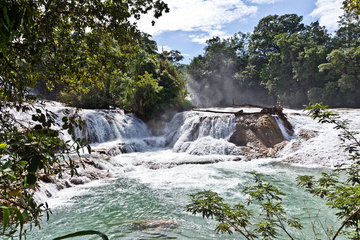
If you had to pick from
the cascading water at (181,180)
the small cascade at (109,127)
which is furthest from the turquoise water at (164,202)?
the small cascade at (109,127)

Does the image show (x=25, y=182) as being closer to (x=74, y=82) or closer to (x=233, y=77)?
(x=74, y=82)

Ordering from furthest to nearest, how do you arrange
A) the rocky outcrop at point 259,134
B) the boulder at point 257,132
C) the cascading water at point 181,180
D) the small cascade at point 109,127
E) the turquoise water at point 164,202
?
1. the small cascade at point 109,127
2. the boulder at point 257,132
3. the rocky outcrop at point 259,134
4. the cascading water at point 181,180
5. the turquoise water at point 164,202

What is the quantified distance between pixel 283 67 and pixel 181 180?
29912mm

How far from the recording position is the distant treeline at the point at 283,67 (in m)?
24.4

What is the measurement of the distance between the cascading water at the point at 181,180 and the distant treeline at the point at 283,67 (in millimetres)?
13541

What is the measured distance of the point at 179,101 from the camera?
1981 cm

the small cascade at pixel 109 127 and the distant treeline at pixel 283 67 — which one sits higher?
the distant treeline at pixel 283 67

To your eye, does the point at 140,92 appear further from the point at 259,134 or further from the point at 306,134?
the point at 306,134

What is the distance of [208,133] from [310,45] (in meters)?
24.0

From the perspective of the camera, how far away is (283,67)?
31141 mm

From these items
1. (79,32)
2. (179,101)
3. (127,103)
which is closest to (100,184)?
(79,32)

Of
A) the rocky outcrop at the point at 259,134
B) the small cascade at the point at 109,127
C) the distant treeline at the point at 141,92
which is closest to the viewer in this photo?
the rocky outcrop at the point at 259,134

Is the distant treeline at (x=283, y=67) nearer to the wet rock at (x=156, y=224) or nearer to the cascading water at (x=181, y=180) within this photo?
the cascading water at (x=181, y=180)

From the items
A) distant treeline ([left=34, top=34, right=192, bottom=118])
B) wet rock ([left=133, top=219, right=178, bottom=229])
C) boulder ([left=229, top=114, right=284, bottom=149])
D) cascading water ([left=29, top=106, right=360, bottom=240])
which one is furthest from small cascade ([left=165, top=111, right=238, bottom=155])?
wet rock ([left=133, top=219, right=178, bottom=229])
